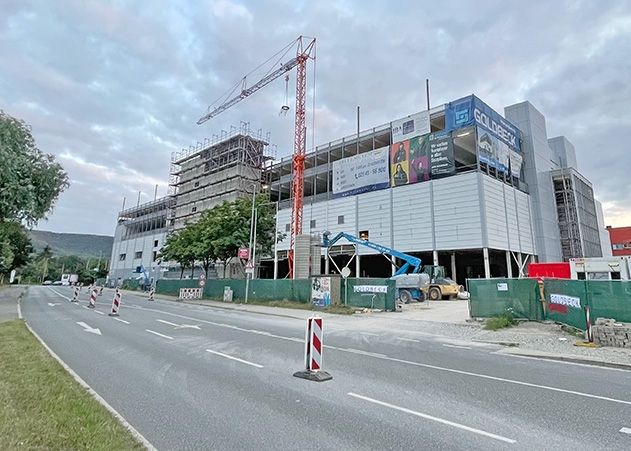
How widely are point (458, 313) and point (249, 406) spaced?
1866 cm

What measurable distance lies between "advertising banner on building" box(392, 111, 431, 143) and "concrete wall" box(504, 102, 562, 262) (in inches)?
539

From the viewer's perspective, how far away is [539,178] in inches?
1860

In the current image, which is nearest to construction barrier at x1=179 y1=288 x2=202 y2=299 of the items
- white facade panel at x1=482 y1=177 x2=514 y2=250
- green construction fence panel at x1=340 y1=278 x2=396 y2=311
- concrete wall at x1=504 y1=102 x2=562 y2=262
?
green construction fence panel at x1=340 y1=278 x2=396 y2=311

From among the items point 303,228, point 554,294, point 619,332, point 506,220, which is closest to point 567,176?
point 506,220

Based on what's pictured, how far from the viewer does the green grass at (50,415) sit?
3857 mm

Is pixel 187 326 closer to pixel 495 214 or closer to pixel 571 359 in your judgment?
pixel 571 359

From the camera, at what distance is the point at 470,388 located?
267 inches

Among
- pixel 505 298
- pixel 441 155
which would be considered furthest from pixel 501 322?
pixel 441 155

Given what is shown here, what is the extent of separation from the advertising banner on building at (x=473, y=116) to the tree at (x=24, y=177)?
3640cm

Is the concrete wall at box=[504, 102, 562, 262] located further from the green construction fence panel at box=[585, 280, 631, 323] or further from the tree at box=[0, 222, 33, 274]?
the tree at box=[0, 222, 33, 274]

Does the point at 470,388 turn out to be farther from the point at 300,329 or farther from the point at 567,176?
the point at 567,176

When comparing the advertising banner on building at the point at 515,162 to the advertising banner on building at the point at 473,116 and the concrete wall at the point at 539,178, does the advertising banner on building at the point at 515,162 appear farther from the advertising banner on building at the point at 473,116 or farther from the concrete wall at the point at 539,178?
the concrete wall at the point at 539,178

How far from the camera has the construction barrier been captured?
36.4 meters

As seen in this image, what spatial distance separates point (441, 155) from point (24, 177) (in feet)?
117
